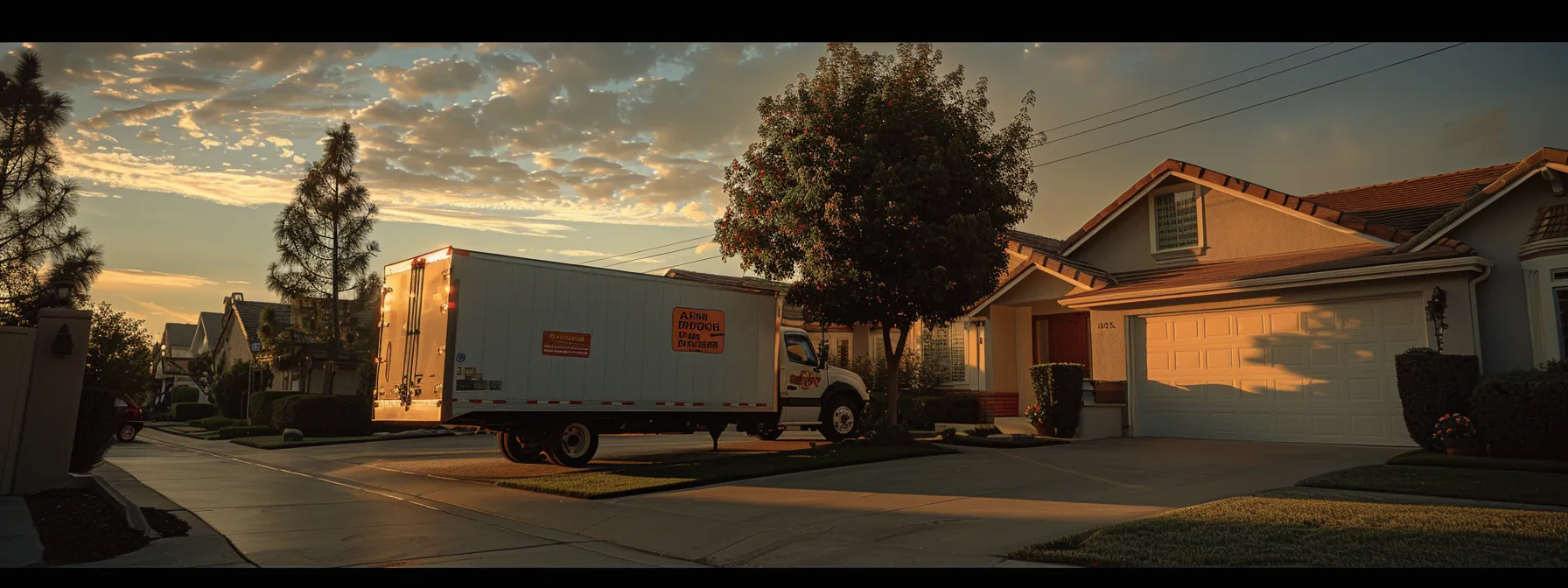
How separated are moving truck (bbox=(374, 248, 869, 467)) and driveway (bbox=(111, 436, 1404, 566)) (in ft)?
4.56

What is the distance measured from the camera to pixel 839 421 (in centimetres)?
1786

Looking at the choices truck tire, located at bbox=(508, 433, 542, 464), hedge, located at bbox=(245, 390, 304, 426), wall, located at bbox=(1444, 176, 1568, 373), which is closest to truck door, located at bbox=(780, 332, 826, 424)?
truck tire, located at bbox=(508, 433, 542, 464)

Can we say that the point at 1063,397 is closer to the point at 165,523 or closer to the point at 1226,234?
the point at 1226,234

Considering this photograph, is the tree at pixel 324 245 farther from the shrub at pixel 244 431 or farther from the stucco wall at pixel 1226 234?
the stucco wall at pixel 1226 234

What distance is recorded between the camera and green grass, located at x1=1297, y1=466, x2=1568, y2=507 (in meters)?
9.15

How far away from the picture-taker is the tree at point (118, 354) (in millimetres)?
29547

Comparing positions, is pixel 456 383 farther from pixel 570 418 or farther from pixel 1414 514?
pixel 1414 514

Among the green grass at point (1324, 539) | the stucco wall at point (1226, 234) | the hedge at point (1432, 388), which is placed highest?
the stucco wall at point (1226, 234)

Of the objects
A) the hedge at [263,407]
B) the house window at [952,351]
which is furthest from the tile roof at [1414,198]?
the hedge at [263,407]

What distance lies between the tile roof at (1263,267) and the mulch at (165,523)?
15221 mm

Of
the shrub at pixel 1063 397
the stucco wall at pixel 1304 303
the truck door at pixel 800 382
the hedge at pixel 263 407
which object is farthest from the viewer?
the hedge at pixel 263 407

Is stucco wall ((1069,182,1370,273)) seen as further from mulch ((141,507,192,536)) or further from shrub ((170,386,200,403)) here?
shrub ((170,386,200,403))

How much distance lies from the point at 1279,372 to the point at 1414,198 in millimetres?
5476
